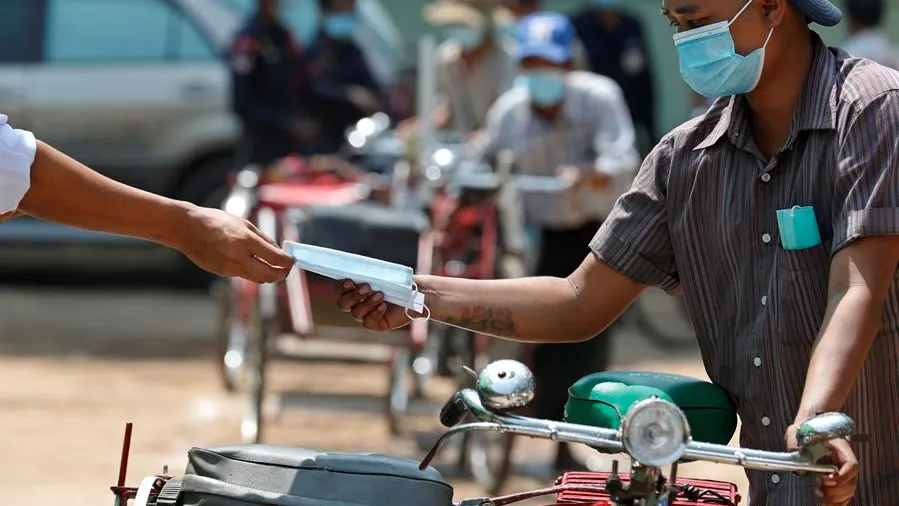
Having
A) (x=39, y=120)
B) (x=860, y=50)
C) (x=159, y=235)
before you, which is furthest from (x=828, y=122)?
(x=39, y=120)

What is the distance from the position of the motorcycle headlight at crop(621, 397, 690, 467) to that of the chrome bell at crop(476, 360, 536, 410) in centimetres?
18

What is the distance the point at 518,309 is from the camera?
10.4 feet

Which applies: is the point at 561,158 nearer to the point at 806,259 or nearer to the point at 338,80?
the point at 338,80

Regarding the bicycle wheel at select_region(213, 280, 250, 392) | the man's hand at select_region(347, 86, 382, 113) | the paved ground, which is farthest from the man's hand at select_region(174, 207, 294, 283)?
the man's hand at select_region(347, 86, 382, 113)

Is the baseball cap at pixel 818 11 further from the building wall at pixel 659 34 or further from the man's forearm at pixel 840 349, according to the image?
the building wall at pixel 659 34

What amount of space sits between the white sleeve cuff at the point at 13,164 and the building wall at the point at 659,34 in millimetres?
11506

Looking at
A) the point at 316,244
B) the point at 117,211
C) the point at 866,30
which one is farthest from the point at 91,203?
the point at 866,30

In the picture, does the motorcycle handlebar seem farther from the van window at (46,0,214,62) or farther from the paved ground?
the van window at (46,0,214,62)

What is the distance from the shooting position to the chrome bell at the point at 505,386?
240cm

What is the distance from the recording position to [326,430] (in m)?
7.78

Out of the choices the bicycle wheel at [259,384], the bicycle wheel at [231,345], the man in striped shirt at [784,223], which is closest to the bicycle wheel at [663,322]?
the bicycle wheel at [231,345]

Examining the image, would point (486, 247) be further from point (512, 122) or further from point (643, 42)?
point (643, 42)

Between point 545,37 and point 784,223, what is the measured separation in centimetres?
470

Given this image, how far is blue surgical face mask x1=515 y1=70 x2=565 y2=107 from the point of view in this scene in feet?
23.5
